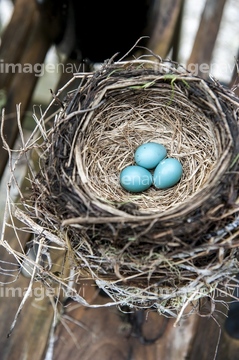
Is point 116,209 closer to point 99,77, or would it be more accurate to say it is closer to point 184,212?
point 184,212

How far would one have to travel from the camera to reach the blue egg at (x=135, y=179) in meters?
1.07

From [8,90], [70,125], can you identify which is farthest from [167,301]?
[8,90]

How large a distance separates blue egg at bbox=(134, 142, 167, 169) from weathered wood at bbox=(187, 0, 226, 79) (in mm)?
263

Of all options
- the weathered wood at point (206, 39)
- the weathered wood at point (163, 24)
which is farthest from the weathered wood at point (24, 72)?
the weathered wood at point (206, 39)

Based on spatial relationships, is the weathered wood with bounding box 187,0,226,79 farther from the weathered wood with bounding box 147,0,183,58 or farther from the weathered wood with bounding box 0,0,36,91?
the weathered wood with bounding box 0,0,36,91

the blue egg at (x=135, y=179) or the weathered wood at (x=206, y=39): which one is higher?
the weathered wood at (x=206, y=39)

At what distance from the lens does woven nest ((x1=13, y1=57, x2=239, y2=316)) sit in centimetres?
83

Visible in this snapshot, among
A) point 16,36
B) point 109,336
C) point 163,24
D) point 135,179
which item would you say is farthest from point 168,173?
point 16,36

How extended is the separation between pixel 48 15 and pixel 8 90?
222 millimetres

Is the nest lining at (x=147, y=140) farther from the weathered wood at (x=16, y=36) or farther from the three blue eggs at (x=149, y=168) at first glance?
the weathered wood at (x=16, y=36)

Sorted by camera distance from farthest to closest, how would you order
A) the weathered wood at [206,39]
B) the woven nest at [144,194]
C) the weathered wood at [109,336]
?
the weathered wood at [206,39], the weathered wood at [109,336], the woven nest at [144,194]

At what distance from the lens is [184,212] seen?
84cm

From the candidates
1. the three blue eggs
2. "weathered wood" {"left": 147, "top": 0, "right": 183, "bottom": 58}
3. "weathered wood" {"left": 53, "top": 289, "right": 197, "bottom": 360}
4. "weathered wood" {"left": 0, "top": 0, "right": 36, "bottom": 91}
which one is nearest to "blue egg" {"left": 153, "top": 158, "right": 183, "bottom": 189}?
the three blue eggs

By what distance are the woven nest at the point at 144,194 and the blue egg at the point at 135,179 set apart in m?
0.02
